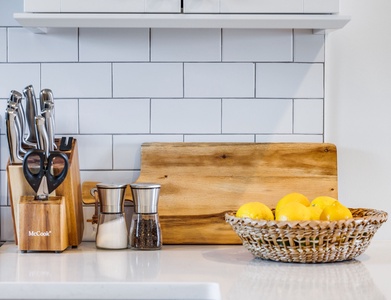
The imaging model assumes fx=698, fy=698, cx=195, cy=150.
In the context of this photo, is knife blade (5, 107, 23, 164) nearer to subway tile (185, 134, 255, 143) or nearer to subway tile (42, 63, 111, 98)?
subway tile (42, 63, 111, 98)

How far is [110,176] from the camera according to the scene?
2.02 meters

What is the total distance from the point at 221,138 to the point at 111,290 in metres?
0.69

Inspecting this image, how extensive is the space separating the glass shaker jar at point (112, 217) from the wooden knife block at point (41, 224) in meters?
0.10

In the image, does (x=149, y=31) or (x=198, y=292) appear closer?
(x=198, y=292)

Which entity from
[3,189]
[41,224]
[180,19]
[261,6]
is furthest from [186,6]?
[3,189]

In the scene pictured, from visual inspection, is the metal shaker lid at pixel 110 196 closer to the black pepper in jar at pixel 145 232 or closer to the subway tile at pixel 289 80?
the black pepper in jar at pixel 145 232

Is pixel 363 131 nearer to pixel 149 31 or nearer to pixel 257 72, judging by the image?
pixel 257 72

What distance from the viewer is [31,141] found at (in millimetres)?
1904

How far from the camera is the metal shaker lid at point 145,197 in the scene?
1807 mm

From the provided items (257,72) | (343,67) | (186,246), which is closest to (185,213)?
(186,246)

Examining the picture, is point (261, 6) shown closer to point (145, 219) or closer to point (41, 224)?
point (145, 219)

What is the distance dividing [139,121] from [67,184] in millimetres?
310

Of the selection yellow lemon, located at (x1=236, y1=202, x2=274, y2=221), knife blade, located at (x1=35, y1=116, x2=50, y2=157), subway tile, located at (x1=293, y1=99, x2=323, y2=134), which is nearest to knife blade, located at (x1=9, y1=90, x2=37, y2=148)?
knife blade, located at (x1=35, y1=116, x2=50, y2=157)

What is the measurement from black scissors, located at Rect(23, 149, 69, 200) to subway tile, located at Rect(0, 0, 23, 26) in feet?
1.50
